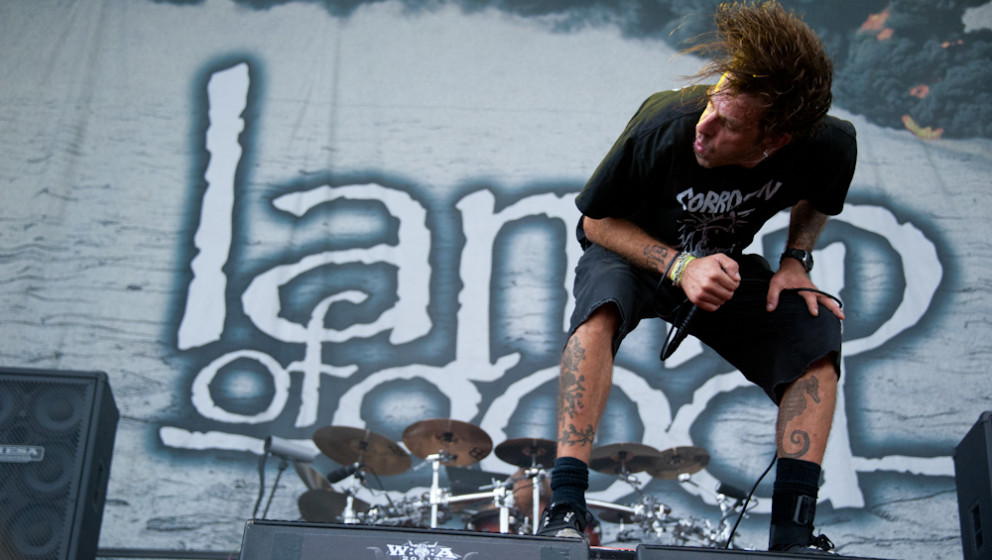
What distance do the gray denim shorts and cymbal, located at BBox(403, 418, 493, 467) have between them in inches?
72.6

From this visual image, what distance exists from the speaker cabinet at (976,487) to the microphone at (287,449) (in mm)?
2539

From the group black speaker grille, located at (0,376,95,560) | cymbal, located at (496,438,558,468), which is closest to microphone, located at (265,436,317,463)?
cymbal, located at (496,438,558,468)

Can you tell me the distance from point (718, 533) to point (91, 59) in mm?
3731

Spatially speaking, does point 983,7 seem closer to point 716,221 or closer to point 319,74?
point 319,74

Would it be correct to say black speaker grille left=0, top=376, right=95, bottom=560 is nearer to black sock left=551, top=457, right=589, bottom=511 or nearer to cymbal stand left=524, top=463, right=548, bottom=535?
black sock left=551, top=457, right=589, bottom=511

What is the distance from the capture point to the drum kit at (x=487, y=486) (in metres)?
3.89

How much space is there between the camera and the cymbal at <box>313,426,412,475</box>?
12.9 ft

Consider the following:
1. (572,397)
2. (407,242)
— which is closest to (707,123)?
(572,397)

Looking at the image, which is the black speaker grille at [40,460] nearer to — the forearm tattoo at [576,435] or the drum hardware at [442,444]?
the forearm tattoo at [576,435]

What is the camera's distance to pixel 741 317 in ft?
7.02

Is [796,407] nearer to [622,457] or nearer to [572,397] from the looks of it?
[572,397]

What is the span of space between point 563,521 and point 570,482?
3.5 inches

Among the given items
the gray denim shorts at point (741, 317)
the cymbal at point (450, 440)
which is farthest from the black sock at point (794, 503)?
the cymbal at point (450, 440)

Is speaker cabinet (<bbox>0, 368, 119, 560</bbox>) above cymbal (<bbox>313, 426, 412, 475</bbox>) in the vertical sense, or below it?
below
